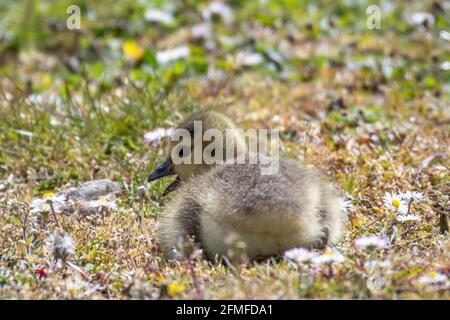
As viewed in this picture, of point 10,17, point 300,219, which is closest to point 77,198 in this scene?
point 300,219

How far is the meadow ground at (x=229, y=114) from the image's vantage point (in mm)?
3334

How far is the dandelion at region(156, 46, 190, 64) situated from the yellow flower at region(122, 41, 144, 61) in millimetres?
168

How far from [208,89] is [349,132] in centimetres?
144

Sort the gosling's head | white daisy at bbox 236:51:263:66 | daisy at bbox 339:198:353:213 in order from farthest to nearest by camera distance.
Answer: white daisy at bbox 236:51:263:66, the gosling's head, daisy at bbox 339:198:353:213

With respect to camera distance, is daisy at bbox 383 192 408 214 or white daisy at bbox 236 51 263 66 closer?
daisy at bbox 383 192 408 214

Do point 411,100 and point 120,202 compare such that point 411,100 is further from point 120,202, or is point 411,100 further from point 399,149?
point 120,202

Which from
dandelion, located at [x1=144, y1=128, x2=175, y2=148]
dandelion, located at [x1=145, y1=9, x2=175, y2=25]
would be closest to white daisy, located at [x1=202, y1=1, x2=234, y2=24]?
dandelion, located at [x1=145, y1=9, x2=175, y2=25]

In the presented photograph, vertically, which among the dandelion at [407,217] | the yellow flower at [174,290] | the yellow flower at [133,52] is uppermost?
the yellow flower at [133,52]

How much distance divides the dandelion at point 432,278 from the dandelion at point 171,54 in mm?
4376

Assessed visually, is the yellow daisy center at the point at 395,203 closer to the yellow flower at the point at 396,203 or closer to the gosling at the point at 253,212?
the yellow flower at the point at 396,203

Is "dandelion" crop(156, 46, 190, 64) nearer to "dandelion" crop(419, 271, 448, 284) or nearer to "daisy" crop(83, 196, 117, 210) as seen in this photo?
"daisy" crop(83, 196, 117, 210)

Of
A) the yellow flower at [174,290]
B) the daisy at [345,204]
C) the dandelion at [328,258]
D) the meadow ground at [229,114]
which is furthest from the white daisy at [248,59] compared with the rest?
the yellow flower at [174,290]

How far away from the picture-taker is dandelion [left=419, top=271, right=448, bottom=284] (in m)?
3.14

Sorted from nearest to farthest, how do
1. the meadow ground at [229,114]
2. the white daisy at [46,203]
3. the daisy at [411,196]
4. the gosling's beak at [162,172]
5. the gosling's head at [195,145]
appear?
the meadow ground at [229,114], the white daisy at [46,203], the daisy at [411,196], the gosling's head at [195,145], the gosling's beak at [162,172]
